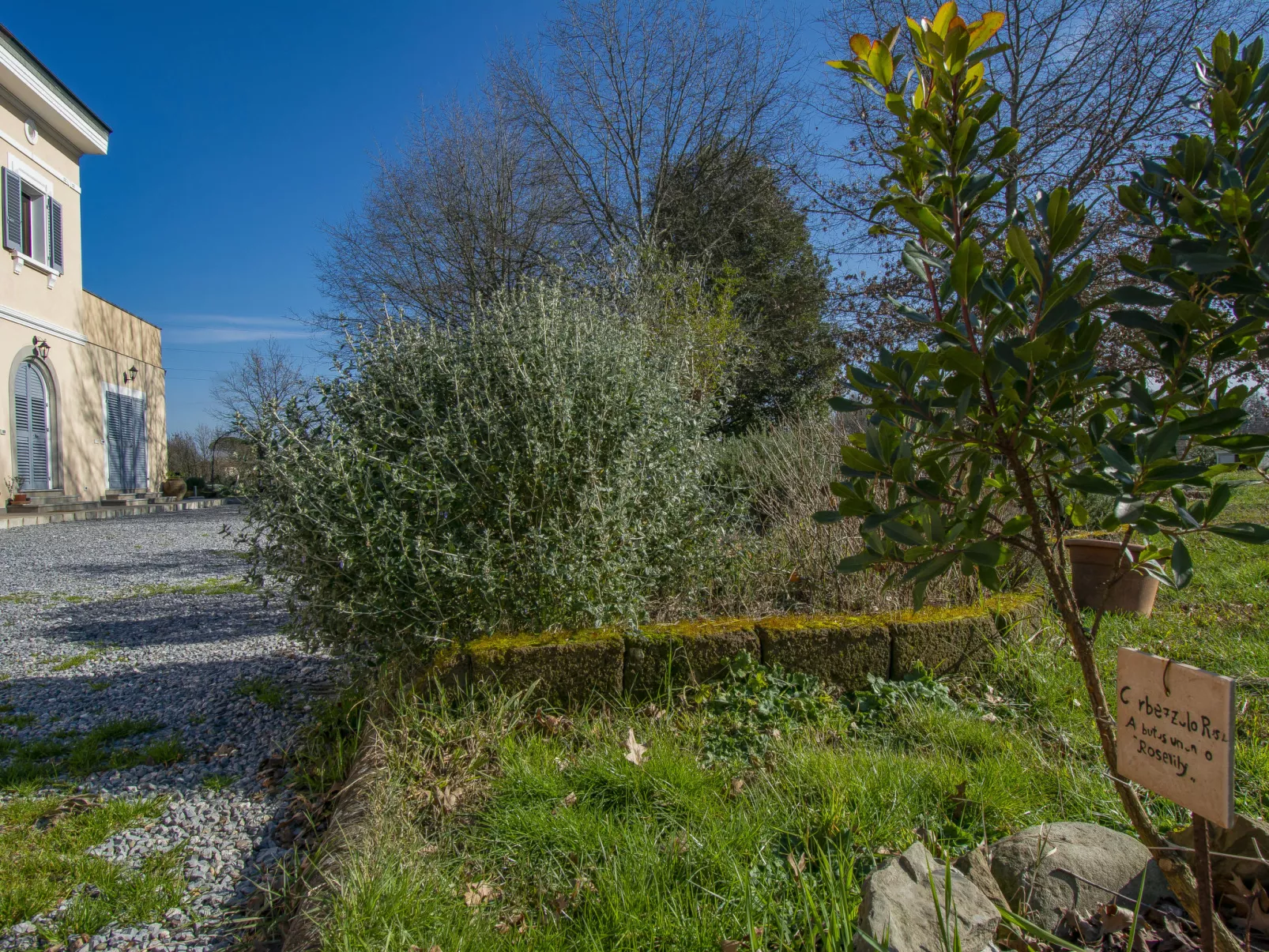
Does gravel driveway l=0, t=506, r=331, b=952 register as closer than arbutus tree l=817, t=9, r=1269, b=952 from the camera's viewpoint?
No

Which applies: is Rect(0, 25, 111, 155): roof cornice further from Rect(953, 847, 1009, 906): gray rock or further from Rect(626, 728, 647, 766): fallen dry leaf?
Rect(953, 847, 1009, 906): gray rock

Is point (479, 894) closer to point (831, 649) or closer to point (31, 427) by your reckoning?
point (831, 649)

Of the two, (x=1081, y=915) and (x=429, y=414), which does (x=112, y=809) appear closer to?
(x=429, y=414)

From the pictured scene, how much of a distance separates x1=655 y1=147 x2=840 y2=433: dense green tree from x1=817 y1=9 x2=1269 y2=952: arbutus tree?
45.3 feet

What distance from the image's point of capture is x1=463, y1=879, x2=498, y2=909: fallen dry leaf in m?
1.95

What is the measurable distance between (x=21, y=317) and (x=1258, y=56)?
18547 mm

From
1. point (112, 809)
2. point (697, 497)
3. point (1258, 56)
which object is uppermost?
point (1258, 56)

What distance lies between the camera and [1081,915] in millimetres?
1679

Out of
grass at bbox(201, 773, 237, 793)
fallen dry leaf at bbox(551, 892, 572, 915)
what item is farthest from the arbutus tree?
grass at bbox(201, 773, 237, 793)

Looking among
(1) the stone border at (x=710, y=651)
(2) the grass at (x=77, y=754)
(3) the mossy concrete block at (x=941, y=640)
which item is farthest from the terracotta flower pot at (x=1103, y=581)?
(2) the grass at (x=77, y=754)

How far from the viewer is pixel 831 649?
3320 millimetres

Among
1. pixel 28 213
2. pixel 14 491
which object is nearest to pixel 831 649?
pixel 14 491

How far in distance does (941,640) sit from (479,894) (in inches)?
90.9

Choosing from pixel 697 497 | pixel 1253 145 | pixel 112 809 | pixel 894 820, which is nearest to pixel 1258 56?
pixel 1253 145
